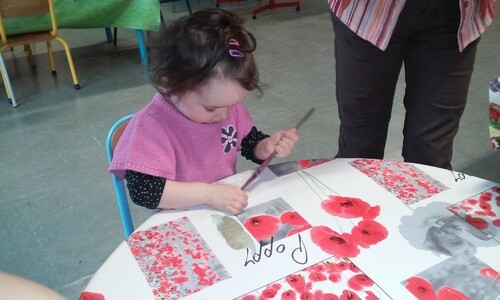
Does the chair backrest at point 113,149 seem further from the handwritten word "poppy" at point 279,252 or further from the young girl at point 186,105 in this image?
the handwritten word "poppy" at point 279,252

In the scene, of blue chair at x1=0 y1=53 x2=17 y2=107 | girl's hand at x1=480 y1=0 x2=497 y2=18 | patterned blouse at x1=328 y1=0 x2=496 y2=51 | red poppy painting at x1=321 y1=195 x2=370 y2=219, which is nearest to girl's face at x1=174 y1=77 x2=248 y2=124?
red poppy painting at x1=321 y1=195 x2=370 y2=219

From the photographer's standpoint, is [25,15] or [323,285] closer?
[323,285]

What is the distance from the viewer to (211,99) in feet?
2.85

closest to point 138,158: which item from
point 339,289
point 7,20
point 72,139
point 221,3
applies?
point 339,289

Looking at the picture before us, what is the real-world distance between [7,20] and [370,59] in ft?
7.97

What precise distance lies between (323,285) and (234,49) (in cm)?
43

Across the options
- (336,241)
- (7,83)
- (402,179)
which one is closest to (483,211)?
(402,179)

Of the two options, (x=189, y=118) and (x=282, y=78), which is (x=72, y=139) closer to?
(x=282, y=78)

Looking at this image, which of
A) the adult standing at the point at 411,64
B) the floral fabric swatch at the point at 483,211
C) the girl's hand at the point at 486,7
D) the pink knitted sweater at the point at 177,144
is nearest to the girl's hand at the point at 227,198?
the pink knitted sweater at the point at 177,144

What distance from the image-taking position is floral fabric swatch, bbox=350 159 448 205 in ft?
2.80

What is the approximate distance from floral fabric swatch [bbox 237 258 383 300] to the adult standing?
0.62m

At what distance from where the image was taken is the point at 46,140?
238cm

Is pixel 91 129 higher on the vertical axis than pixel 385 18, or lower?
lower

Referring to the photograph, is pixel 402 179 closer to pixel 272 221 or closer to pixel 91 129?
pixel 272 221
